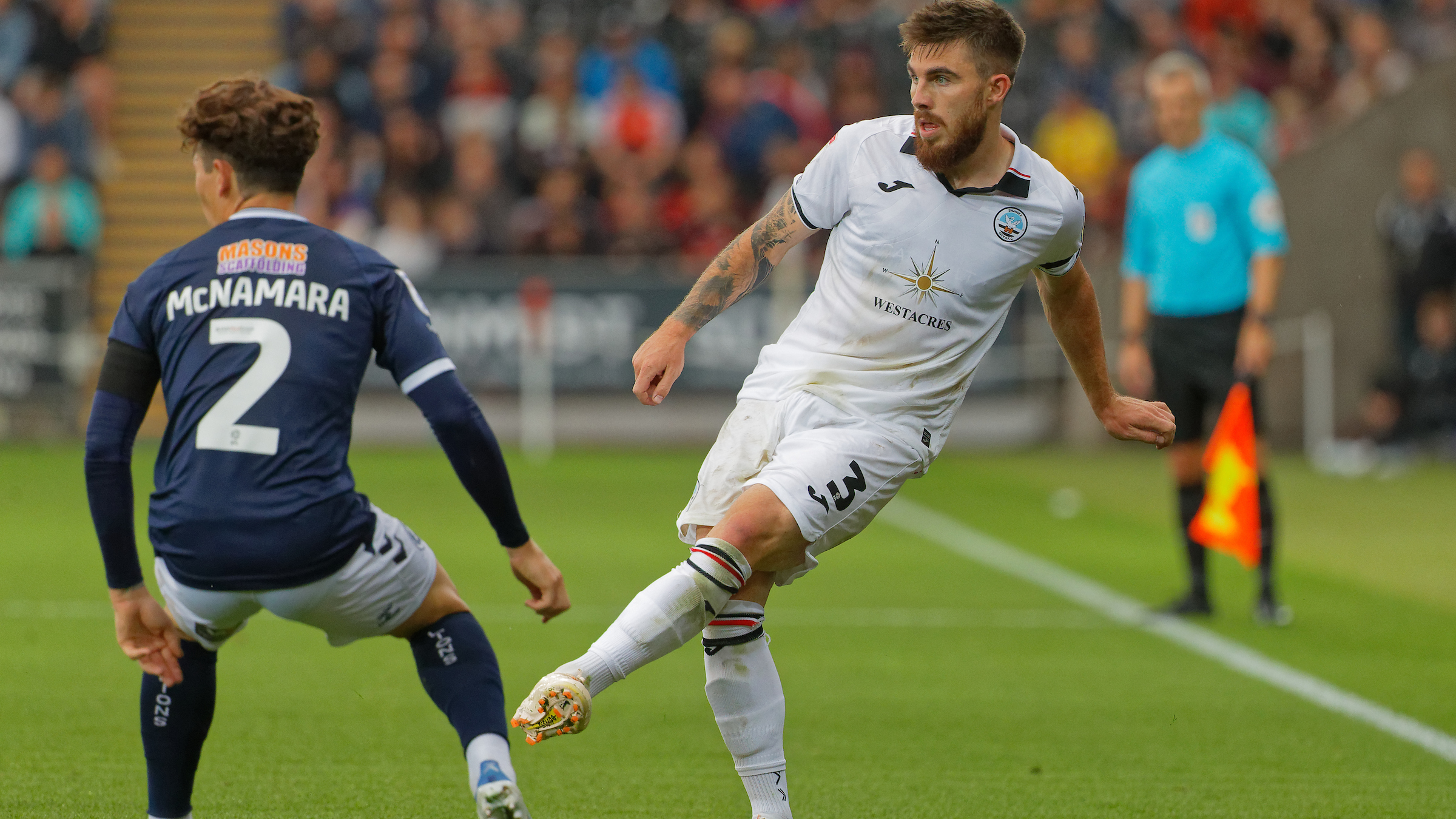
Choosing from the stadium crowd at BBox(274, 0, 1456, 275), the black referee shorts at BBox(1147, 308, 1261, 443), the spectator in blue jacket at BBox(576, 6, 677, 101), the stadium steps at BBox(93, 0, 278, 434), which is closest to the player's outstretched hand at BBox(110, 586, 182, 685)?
the black referee shorts at BBox(1147, 308, 1261, 443)

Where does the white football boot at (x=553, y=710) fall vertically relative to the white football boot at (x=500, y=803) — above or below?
above

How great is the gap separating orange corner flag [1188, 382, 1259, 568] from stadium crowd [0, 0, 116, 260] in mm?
12723

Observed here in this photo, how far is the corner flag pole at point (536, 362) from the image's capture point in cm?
1709

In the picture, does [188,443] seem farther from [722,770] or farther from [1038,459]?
[1038,459]

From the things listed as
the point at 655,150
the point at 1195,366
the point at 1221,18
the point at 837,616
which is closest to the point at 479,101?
the point at 655,150

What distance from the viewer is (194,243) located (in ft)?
12.2

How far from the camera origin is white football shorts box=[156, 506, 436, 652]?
3.70m

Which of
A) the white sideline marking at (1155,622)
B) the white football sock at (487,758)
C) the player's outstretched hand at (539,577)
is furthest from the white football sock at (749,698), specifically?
the white sideline marking at (1155,622)

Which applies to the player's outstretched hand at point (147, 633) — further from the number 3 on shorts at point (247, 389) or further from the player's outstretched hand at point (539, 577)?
the player's outstretched hand at point (539, 577)

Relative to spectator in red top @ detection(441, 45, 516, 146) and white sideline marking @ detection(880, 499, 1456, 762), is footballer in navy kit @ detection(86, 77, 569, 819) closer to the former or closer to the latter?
white sideline marking @ detection(880, 499, 1456, 762)

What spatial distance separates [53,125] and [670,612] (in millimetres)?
16047

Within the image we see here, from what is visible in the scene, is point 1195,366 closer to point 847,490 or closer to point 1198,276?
point 1198,276

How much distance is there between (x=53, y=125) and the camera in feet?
59.2

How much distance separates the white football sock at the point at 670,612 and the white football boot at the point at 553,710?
16cm
